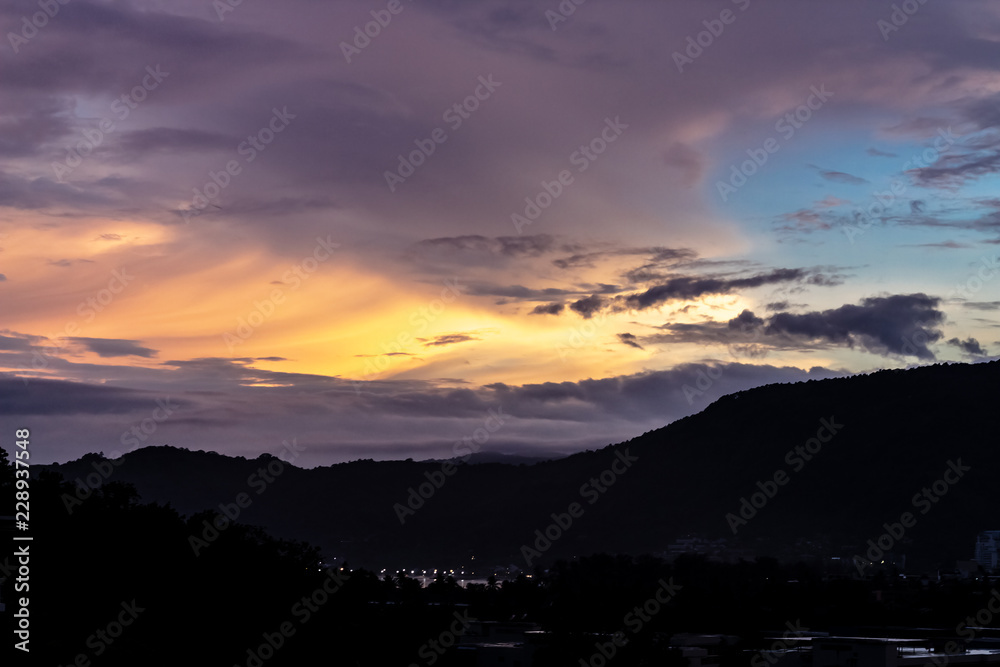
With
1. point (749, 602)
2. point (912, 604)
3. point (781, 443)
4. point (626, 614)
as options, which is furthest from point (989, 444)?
point (626, 614)

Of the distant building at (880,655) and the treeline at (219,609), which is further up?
the treeline at (219,609)

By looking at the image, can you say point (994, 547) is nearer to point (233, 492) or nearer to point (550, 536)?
point (550, 536)

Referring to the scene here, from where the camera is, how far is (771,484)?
166 meters

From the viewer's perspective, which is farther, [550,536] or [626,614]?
[550,536]

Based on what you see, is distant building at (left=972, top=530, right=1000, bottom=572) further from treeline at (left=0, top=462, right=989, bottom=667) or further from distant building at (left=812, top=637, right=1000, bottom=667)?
distant building at (left=812, top=637, right=1000, bottom=667)

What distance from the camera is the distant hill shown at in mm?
153875

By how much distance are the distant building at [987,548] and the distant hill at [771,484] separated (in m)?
2.52

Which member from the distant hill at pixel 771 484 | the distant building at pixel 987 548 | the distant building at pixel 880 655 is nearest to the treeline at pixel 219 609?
the distant building at pixel 880 655

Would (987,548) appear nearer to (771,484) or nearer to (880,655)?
(771,484)

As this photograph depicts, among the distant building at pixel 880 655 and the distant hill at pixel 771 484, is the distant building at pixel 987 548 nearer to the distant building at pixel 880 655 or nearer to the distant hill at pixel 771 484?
the distant hill at pixel 771 484

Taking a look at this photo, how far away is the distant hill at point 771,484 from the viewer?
153875 mm

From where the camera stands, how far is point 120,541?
2525 inches

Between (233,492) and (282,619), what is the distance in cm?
13526

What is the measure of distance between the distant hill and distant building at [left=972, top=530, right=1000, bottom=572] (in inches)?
99.1
